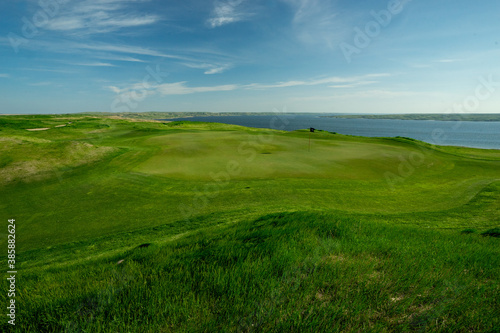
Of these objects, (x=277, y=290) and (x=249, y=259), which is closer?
(x=277, y=290)

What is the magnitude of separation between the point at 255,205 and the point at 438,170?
53.5 feet

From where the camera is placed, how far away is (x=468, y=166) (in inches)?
726

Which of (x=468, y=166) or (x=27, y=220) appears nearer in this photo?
(x=27, y=220)

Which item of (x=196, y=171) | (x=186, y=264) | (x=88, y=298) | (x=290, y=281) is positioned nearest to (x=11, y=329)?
(x=88, y=298)

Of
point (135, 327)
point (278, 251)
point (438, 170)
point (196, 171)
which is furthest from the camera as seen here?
point (438, 170)

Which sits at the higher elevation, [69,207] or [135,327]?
[135,327]

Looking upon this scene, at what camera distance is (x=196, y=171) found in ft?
49.1

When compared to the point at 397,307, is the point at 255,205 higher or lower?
lower

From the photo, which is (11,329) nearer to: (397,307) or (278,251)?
(278,251)

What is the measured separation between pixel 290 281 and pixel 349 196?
955cm

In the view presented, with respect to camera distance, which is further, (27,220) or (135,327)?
(27,220)

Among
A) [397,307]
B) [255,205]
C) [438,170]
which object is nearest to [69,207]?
[255,205]

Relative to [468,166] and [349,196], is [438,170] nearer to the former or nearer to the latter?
[468,166]

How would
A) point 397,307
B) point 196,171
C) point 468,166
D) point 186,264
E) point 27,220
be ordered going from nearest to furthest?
1. point 397,307
2. point 186,264
3. point 27,220
4. point 196,171
5. point 468,166
